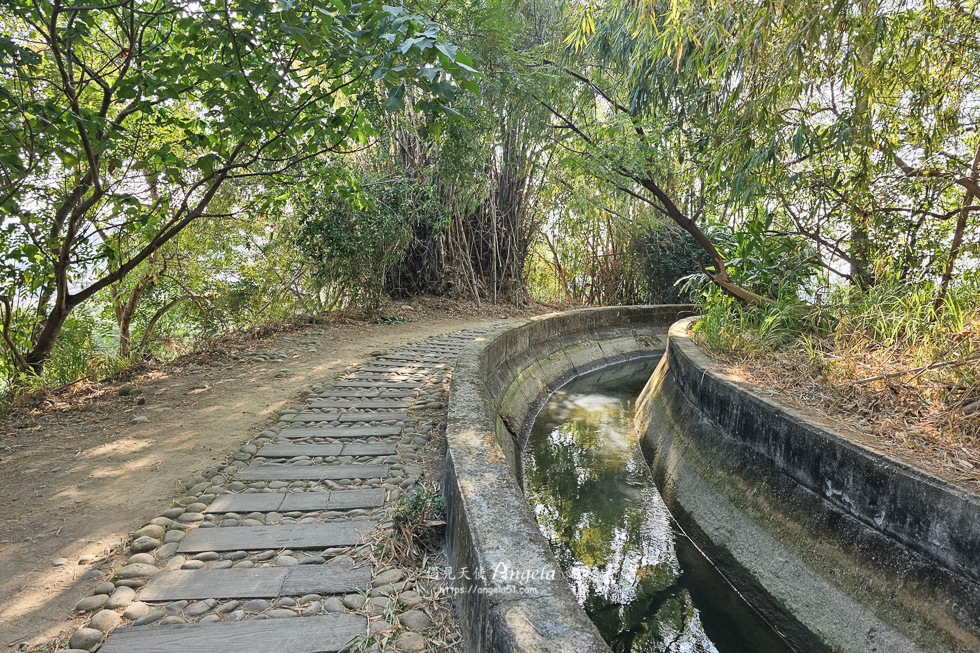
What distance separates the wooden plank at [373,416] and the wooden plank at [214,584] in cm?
168

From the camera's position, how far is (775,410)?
3.10 metres

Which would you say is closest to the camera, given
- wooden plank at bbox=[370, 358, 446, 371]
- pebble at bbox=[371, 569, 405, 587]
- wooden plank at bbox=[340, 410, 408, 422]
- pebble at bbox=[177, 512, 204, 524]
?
pebble at bbox=[371, 569, 405, 587]

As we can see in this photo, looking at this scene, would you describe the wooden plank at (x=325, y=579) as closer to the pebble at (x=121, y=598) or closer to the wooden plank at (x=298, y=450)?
the pebble at (x=121, y=598)

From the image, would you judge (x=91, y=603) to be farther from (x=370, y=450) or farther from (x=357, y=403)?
(x=357, y=403)

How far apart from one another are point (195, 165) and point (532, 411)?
4092 millimetres

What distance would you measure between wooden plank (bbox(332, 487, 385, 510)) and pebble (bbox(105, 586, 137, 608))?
82 cm

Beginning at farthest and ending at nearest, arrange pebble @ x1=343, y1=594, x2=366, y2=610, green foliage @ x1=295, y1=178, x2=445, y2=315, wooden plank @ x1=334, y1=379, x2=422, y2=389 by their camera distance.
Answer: green foliage @ x1=295, y1=178, x2=445, y2=315, wooden plank @ x1=334, y1=379, x2=422, y2=389, pebble @ x1=343, y1=594, x2=366, y2=610

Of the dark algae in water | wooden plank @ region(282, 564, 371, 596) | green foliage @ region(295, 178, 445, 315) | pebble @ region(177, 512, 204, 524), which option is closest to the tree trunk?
the dark algae in water

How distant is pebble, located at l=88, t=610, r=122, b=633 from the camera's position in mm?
1670

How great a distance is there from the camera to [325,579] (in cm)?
193

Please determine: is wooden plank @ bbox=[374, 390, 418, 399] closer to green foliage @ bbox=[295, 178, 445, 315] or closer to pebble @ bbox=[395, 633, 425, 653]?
pebble @ bbox=[395, 633, 425, 653]

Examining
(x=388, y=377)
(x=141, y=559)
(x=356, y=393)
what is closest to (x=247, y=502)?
(x=141, y=559)

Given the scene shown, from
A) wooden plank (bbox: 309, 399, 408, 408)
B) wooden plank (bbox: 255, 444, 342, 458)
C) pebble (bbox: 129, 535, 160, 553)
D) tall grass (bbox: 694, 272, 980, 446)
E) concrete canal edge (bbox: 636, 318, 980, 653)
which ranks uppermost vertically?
tall grass (bbox: 694, 272, 980, 446)

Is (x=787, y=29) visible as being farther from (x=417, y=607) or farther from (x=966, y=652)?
(x=417, y=607)
